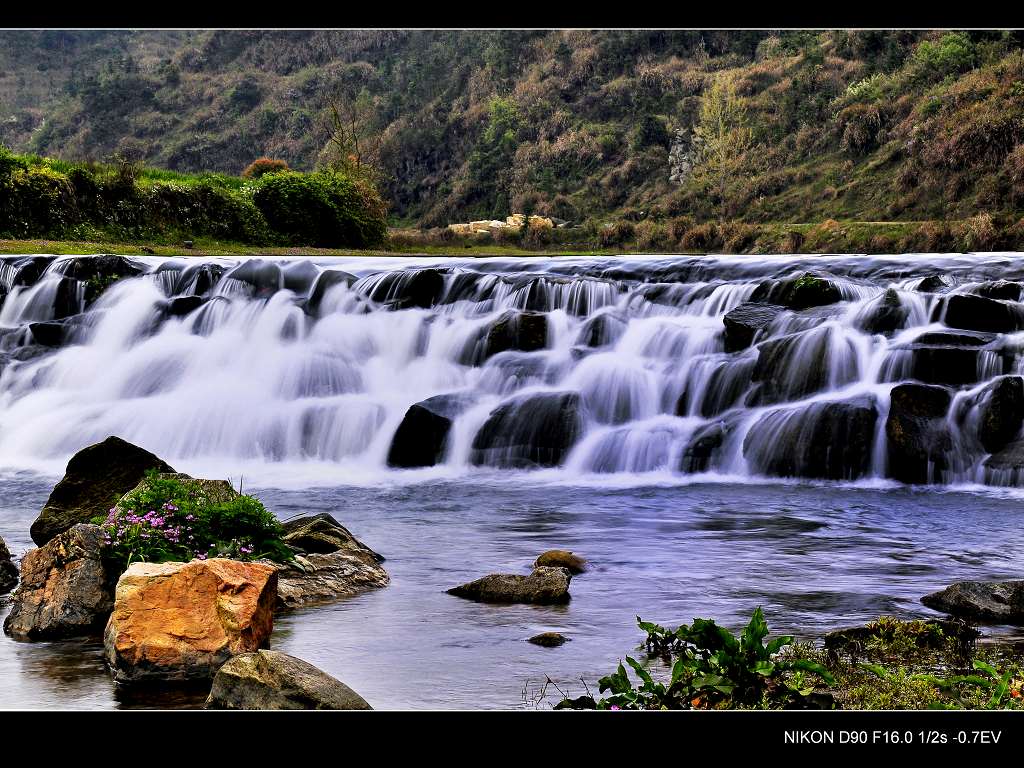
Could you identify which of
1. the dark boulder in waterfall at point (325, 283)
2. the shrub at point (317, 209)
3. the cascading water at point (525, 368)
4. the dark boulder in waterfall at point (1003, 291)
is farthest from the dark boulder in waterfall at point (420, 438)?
the shrub at point (317, 209)

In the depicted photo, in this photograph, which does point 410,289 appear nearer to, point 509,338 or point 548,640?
point 509,338

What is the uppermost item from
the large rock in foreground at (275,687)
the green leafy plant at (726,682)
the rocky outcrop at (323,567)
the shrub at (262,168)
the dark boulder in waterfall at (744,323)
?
the shrub at (262,168)

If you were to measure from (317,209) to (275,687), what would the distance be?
35.5 meters

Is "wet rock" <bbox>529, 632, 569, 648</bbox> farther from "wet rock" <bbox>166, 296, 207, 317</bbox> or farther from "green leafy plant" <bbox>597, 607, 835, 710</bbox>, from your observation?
"wet rock" <bbox>166, 296, 207, 317</bbox>

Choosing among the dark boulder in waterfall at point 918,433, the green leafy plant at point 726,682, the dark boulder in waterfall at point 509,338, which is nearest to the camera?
the green leafy plant at point 726,682

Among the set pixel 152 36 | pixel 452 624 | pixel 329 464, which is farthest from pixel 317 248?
pixel 152 36

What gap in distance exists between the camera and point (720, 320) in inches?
760

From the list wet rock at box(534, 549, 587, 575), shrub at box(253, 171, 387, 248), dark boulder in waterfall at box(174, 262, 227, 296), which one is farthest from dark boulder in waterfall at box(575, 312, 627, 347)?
shrub at box(253, 171, 387, 248)

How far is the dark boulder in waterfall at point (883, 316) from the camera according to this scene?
17.8m

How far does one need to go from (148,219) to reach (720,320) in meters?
22.6

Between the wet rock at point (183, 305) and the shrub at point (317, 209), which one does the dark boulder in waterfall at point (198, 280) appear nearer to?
the wet rock at point (183, 305)

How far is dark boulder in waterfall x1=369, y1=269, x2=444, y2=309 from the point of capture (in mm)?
20891

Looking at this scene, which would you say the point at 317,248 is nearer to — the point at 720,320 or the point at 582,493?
the point at 720,320

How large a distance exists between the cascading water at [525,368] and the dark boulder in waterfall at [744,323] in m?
0.04
